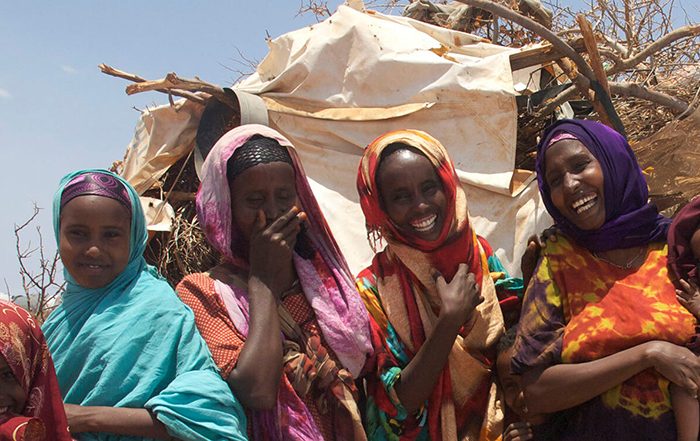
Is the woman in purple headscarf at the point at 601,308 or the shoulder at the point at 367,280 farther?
the shoulder at the point at 367,280

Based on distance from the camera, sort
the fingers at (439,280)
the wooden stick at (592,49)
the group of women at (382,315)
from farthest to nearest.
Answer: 1. the wooden stick at (592,49)
2. the fingers at (439,280)
3. the group of women at (382,315)

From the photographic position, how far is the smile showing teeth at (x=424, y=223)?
2.77 metres

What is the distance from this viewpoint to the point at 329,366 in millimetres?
2609

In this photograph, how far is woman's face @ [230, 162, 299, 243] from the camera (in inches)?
105

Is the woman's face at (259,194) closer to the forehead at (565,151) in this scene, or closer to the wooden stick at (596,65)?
the forehead at (565,151)

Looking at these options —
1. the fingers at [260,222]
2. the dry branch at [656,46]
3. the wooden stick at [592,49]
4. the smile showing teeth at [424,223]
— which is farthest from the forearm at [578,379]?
the dry branch at [656,46]

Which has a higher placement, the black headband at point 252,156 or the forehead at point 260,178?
the black headband at point 252,156

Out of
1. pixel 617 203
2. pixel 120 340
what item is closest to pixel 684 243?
pixel 617 203

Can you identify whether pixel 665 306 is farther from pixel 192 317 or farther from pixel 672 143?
pixel 672 143

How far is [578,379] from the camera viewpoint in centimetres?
243

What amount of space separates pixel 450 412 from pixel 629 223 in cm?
91

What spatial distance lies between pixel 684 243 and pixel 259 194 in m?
1.44

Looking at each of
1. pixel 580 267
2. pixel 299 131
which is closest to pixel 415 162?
pixel 580 267

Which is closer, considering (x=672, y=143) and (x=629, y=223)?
(x=629, y=223)
